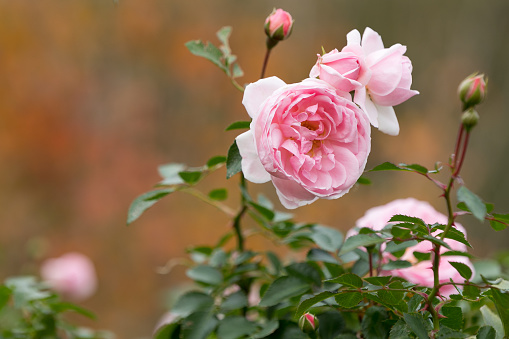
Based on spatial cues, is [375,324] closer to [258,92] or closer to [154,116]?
[258,92]

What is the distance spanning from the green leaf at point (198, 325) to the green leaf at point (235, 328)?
1 cm

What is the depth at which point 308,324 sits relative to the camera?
450 millimetres

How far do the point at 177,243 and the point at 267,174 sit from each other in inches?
89.0

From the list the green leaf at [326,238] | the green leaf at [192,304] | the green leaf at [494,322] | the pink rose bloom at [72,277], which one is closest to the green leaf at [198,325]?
the green leaf at [192,304]

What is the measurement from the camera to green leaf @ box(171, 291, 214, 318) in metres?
0.55

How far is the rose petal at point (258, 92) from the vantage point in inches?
16.1

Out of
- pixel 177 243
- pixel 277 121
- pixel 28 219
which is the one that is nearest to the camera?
pixel 277 121

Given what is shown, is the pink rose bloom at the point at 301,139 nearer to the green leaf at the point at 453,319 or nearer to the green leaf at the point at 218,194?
the green leaf at the point at 453,319

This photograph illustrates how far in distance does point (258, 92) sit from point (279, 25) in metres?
0.12

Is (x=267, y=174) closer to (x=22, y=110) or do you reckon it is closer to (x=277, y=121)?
(x=277, y=121)

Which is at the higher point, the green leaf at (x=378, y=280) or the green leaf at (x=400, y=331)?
the green leaf at (x=378, y=280)

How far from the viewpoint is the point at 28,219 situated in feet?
8.03

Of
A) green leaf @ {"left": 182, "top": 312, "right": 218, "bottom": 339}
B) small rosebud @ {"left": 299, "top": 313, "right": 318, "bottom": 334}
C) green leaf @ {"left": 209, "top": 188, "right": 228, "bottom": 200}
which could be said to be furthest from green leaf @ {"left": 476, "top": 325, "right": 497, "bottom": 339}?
green leaf @ {"left": 209, "top": 188, "right": 228, "bottom": 200}

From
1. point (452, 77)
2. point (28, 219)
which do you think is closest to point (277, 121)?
point (28, 219)
